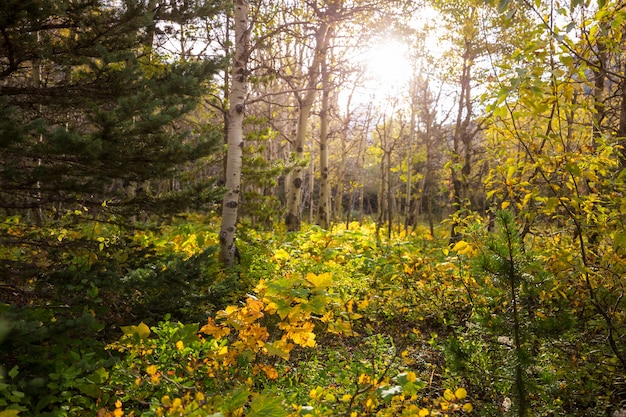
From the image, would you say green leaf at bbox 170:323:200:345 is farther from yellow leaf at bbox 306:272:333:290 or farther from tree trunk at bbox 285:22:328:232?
tree trunk at bbox 285:22:328:232

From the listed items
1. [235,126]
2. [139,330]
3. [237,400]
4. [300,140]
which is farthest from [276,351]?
[300,140]

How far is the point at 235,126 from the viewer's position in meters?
5.71

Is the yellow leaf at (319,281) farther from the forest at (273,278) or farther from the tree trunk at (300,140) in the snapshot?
the tree trunk at (300,140)

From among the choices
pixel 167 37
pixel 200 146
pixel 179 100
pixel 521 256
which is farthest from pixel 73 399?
pixel 167 37

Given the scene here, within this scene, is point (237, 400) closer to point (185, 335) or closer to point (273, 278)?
point (185, 335)

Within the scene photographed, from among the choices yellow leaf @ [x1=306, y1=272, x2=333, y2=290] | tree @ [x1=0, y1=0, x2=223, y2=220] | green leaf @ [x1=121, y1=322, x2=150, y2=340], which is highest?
tree @ [x1=0, y1=0, x2=223, y2=220]

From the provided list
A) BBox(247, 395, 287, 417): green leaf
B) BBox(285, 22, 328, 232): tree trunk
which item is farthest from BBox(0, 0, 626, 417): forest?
BBox(285, 22, 328, 232): tree trunk

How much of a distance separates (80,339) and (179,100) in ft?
7.55

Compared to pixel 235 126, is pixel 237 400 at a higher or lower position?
lower

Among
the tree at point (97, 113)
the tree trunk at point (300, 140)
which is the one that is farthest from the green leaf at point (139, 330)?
the tree trunk at point (300, 140)

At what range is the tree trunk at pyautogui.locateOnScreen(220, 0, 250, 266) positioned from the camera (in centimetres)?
563

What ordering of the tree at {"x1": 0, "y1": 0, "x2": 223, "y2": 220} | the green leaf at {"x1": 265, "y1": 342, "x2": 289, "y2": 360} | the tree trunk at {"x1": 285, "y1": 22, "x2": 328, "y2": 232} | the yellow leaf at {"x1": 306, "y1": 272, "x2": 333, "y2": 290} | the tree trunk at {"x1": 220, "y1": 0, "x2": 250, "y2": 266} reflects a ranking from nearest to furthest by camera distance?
1. the green leaf at {"x1": 265, "y1": 342, "x2": 289, "y2": 360}
2. the yellow leaf at {"x1": 306, "y1": 272, "x2": 333, "y2": 290}
3. the tree at {"x1": 0, "y1": 0, "x2": 223, "y2": 220}
4. the tree trunk at {"x1": 220, "y1": 0, "x2": 250, "y2": 266}
5. the tree trunk at {"x1": 285, "y1": 22, "x2": 328, "y2": 232}

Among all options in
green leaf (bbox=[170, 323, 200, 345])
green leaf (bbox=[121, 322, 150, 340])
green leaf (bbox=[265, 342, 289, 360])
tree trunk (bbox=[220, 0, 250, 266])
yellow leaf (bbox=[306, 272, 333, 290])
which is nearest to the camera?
green leaf (bbox=[265, 342, 289, 360])

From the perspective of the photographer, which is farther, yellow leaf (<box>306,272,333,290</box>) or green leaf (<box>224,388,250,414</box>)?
yellow leaf (<box>306,272,333,290</box>)
